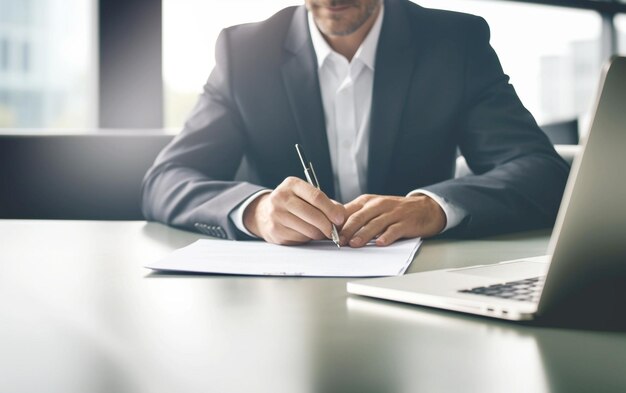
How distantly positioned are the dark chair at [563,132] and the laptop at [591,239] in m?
2.41

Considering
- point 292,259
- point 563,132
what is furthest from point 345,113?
point 563,132

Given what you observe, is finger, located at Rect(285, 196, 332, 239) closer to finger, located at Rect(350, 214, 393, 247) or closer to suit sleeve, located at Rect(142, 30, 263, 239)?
finger, located at Rect(350, 214, 393, 247)

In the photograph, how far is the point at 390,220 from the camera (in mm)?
1083

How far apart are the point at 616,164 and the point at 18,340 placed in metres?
0.45

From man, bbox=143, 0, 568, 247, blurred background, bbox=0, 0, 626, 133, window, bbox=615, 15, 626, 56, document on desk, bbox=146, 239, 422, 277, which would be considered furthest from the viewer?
window, bbox=615, 15, 626, 56

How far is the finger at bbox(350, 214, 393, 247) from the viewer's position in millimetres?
1022

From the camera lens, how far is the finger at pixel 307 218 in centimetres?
102

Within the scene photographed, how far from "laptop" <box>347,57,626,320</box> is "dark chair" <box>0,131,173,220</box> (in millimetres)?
1494

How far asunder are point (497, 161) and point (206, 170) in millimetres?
676

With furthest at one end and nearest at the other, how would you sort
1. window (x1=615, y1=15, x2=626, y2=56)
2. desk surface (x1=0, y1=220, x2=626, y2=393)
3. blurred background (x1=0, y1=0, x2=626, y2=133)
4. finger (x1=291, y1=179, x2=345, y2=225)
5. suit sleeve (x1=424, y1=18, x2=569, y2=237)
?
1. window (x1=615, y1=15, x2=626, y2=56)
2. blurred background (x1=0, y1=0, x2=626, y2=133)
3. suit sleeve (x1=424, y1=18, x2=569, y2=237)
4. finger (x1=291, y1=179, x2=345, y2=225)
5. desk surface (x1=0, y1=220, x2=626, y2=393)

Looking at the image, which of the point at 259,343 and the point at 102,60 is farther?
the point at 102,60

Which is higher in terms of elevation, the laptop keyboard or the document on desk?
the laptop keyboard

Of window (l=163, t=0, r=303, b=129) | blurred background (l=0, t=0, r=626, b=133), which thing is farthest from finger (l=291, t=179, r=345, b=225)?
window (l=163, t=0, r=303, b=129)

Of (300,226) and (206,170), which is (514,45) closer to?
(206,170)
